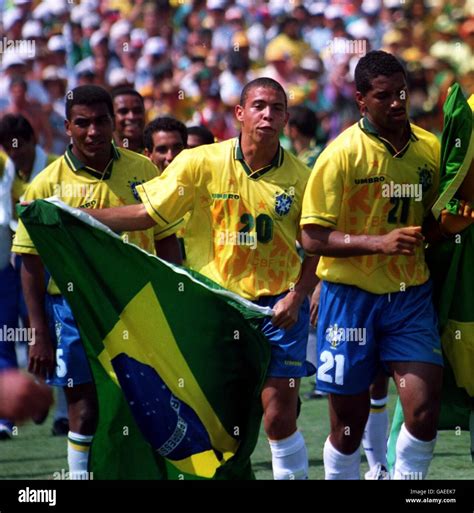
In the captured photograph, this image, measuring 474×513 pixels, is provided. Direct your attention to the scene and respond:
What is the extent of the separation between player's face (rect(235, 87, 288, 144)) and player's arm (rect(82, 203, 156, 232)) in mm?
734

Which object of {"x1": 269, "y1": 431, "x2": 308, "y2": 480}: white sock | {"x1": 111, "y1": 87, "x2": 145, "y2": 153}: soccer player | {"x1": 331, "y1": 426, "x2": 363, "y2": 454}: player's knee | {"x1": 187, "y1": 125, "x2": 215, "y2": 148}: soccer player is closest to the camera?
{"x1": 331, "y1": 426, "x2": 363, "y2": 454}: player's knee

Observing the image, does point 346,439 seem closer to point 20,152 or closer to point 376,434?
point 376,434

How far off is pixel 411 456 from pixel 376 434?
1627mm

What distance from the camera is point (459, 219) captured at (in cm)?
808

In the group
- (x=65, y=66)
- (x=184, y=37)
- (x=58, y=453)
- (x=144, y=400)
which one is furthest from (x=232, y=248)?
→ (x=184, y=37)

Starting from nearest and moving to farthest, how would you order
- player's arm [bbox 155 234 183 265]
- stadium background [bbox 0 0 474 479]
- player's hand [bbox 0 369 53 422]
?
1. player's hand [bbox 0 369 53 422]
2. player's arm [bbox 155 234 183 265]
3. stadium background [bbox 0 0 474 479]

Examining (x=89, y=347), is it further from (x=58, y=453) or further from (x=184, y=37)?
(x=184, y=37)

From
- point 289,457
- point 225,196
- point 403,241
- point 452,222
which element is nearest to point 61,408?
point 289,457

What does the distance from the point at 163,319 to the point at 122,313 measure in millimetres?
217

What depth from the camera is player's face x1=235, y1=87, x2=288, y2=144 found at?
862 cm

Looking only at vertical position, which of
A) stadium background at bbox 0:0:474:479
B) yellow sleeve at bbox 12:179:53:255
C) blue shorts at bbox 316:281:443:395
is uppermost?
stadium background at bbox 0:0:474:479

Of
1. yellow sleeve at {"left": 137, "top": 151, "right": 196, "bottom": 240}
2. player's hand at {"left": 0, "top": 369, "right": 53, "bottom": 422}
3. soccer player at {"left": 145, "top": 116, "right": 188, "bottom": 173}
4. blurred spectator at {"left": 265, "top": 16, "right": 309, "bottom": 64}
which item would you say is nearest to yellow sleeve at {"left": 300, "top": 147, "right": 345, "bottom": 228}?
yellow sleeve at {"left": 137, "top": 151, "right": 196, "bottom": 240}

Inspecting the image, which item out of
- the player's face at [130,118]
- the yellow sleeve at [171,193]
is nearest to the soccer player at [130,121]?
the player's face at [130,118]

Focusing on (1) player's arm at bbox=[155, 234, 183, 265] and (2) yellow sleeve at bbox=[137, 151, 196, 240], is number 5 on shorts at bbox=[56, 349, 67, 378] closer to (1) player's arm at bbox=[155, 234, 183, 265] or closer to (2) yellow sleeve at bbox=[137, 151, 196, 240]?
(1) player's arm at bbox=[155, 234, 183, 265]
